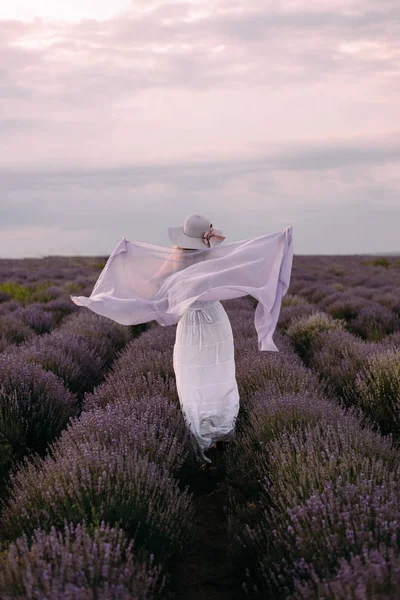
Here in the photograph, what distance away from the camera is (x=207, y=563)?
3205 millimetres

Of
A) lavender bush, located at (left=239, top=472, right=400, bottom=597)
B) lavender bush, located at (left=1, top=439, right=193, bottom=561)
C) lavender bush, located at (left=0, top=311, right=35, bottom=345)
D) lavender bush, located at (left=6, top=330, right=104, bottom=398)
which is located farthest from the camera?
lavender bush, located at (left=0, top=311, right=35, bottom=345)

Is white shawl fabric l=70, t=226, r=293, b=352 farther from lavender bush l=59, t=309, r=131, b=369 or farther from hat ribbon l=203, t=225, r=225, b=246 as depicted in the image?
lavender bush l=59, t=309, r=131, b=369

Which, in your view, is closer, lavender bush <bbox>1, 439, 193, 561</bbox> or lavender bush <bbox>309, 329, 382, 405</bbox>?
lavender bush <bbox>1, 439, 193, 561</bbox>

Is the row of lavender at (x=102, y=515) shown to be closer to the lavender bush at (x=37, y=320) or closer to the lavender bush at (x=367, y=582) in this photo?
the lavender bush at (x=367, y=582)

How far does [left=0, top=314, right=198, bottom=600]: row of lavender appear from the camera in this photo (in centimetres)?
209

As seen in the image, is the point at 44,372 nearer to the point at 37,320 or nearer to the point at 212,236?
the point at 212,236

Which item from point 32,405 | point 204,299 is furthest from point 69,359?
point 204,299

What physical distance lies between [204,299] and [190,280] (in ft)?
0.52

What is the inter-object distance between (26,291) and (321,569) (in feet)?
47.6

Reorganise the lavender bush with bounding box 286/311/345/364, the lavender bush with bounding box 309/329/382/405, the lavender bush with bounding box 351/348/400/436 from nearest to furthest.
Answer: the lavender bush with bounding box 351/348/400/436 → the lavender bush with bounding box 309/329/382/405 → the lavender bush with bounding box 286/311/345/364

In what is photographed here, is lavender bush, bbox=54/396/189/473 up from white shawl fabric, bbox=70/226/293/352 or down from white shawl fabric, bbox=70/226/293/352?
down

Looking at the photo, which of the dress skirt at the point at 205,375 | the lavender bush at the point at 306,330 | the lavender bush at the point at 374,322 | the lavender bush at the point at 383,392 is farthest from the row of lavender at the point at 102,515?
the lavender bush at the point at 374,322

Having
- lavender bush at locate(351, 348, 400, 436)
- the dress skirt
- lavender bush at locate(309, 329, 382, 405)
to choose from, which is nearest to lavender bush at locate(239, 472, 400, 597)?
the dress skirt

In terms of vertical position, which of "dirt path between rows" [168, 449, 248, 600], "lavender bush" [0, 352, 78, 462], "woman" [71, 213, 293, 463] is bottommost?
"dirt path between rows" [168, 449, 248, 600]
